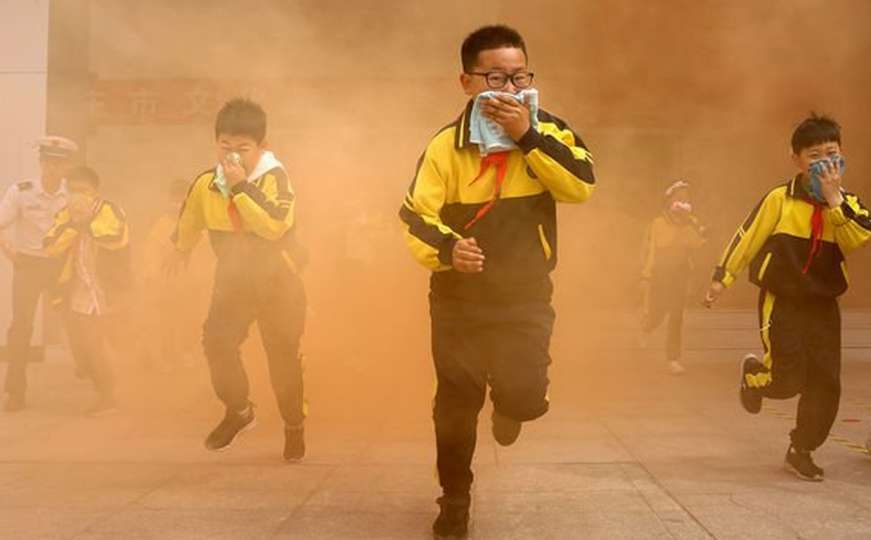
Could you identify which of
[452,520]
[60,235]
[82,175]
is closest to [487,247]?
[452,520]

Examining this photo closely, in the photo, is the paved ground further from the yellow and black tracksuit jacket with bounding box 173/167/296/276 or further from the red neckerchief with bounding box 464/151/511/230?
the red neckerchief with bounding box 464/151/511/230

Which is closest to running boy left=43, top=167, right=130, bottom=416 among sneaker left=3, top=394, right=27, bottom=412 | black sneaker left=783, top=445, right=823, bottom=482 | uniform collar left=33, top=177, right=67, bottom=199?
sneaker left=3, top=394, right=27, bottom=412

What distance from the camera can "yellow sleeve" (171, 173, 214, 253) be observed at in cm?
295

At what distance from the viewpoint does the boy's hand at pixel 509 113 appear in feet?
6.56

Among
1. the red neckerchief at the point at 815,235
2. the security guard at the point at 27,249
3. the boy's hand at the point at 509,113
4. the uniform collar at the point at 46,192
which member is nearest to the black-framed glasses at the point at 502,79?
the boy's hand at the point at 509,113

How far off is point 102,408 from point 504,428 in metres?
2.38

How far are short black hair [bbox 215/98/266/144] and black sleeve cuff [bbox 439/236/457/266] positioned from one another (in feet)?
3.37

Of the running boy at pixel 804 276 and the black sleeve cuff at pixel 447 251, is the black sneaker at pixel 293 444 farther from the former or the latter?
the running boy at pixel 804 276

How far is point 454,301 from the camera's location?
88.3 inches

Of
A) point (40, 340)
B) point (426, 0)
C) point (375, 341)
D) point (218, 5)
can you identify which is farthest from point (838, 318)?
point (40, 340)

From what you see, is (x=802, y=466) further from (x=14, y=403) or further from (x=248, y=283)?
(x=14, y=403)

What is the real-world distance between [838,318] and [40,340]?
15.1 ft

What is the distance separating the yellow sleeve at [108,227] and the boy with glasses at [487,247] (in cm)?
237

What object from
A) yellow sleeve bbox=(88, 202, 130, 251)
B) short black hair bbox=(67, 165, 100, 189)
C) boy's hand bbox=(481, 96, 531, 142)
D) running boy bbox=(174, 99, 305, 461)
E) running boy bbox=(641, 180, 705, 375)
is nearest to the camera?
boy's hand bbox=(481, 96, 531, 142)
